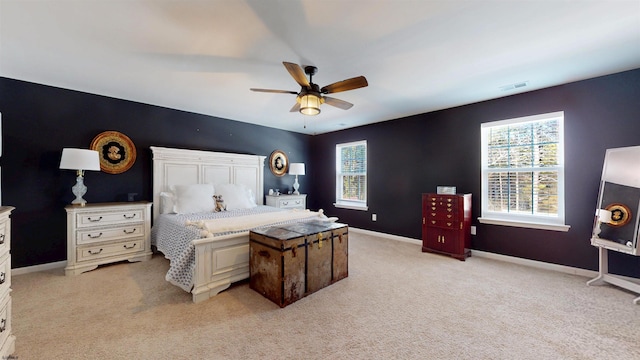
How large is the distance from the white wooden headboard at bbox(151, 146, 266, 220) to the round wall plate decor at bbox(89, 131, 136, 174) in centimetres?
32

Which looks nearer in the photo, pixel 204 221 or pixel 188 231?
pixel 188 231

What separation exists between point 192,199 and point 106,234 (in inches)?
42.4

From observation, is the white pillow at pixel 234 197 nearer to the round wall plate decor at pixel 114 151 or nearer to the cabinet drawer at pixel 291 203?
the cabinet drawer at pixel 291 203

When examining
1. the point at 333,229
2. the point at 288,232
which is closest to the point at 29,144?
the point at 288,232

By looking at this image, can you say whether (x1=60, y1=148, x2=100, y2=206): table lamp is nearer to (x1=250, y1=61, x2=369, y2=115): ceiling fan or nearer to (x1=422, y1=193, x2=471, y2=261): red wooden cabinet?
(x1=250, y1=61, x2=369, y2=115): ceiling fan

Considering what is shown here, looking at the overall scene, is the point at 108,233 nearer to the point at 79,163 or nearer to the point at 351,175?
the point at 79,163

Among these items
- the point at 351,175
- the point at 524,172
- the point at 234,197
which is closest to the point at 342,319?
the point at 234,197

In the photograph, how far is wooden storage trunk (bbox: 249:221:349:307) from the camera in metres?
2.25

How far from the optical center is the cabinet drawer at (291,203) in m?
5.16

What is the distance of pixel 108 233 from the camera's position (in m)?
3.16

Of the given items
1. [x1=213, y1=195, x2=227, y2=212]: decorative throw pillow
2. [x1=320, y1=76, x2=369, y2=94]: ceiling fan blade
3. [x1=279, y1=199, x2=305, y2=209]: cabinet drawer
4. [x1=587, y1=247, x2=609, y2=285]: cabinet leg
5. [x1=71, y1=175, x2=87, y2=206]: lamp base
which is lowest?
[x1=587, y1=247, x2=609, y2=285]: cabinet leg

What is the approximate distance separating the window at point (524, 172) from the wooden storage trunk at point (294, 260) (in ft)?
8.27

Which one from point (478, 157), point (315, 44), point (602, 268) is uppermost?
point (315, 44)

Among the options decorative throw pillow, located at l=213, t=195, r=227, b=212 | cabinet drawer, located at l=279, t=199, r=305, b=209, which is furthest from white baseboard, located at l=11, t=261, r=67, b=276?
cabinet drawer, located at l=279, t=199, r=305, b=209
